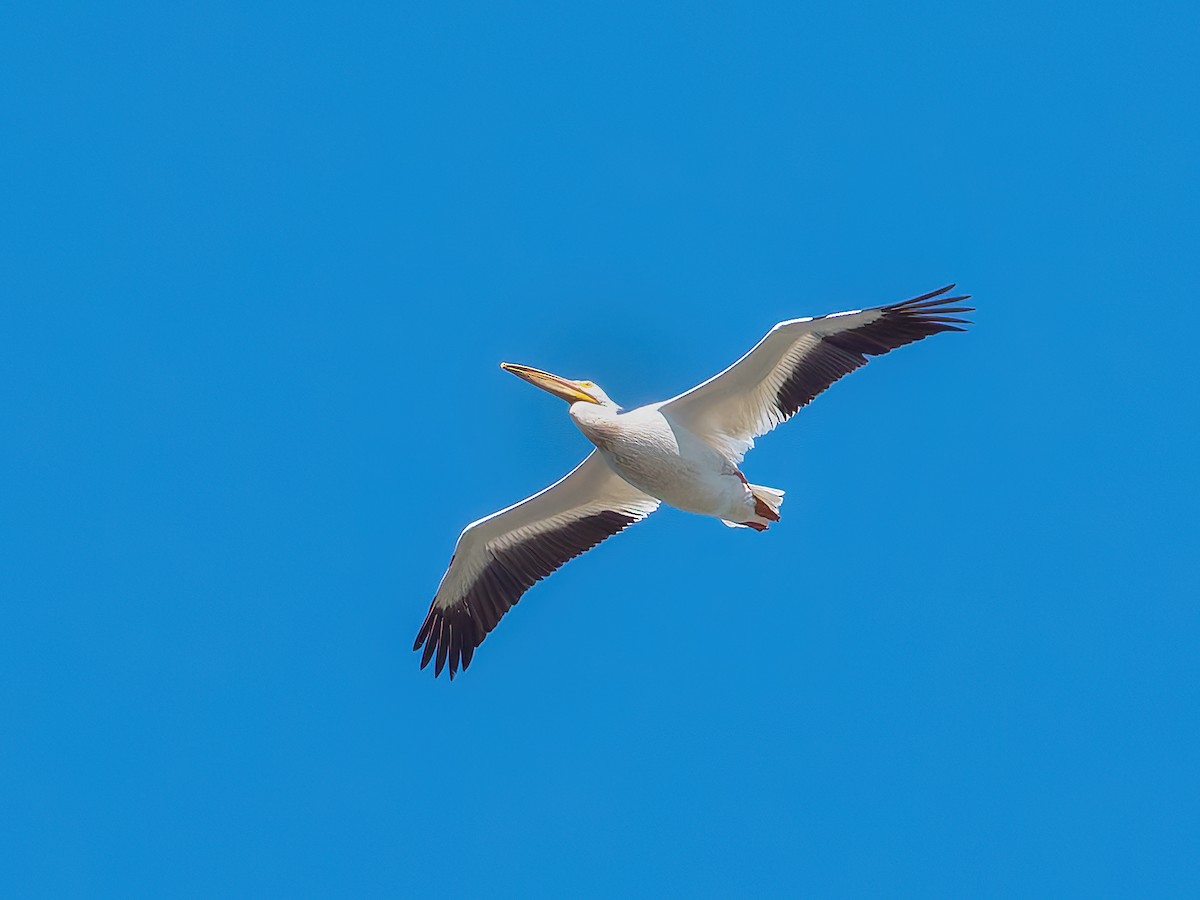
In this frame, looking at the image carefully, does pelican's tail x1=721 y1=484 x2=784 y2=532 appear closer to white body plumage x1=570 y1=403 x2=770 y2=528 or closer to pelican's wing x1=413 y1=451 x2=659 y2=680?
white body plumage x1=570 y1=403 x2=770 y2=528

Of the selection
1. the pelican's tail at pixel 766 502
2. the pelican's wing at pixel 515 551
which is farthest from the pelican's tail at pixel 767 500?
the pelican's wing at pixel 515 551

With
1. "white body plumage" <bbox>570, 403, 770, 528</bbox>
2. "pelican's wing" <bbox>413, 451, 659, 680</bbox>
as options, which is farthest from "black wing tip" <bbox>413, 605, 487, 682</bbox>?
"white body plumage" <bbox>570, 403, 770, 528</bbox>

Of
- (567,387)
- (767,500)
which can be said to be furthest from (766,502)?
(567,387)

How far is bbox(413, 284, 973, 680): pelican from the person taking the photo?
42.0 feet

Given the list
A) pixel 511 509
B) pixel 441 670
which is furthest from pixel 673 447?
pixel 441 670

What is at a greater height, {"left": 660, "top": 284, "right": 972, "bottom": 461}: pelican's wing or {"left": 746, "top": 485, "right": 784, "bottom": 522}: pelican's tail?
{"left": 660, "top": 284, "right": 972, "bottom": 461}: pelican's wing

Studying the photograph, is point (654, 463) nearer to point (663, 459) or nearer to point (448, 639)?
point (663, 459)

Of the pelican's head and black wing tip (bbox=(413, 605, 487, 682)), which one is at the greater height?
the pelican's head

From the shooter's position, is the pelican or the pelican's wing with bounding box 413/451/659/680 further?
the pelican's wing with bounding box 413/451/659/680

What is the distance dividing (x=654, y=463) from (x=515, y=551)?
1660 millimetres

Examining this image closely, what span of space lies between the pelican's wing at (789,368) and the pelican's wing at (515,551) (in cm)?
97

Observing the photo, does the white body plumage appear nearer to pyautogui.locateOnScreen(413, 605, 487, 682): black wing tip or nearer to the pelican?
the pelican

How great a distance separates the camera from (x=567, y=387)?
13.2m

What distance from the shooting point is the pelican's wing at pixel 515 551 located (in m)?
13.8
